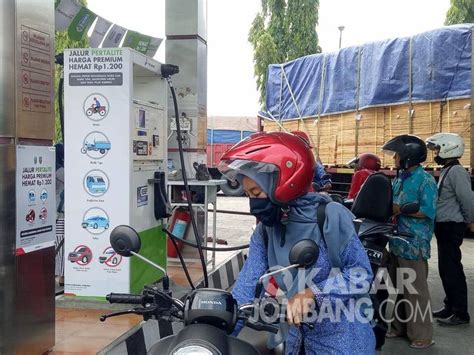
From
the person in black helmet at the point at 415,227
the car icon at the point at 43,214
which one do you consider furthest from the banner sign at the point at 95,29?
the person in black helmet at the point at 415,227

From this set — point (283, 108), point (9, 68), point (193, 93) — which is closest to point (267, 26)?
point (283, 108)

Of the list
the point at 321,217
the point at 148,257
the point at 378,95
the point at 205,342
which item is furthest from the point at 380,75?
the point at 205,342

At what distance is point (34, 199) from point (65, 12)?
160 inches

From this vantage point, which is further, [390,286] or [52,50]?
[390,286]

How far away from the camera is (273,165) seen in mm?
2092

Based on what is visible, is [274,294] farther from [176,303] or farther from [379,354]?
[379,354]

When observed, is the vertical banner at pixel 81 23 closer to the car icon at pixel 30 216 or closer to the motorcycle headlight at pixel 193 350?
the car icon at pixel 30 216

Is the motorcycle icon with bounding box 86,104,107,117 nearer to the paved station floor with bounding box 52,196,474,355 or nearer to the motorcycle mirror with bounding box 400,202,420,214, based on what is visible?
the paved station floor with bounding box 52,196,474,355

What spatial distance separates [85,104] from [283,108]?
34.3ft

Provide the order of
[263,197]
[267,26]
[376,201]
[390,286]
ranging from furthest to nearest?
1. [267,26]
2. [390,286]
3. [376,201]
4. [263,197]

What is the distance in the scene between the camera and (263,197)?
7.07 ft

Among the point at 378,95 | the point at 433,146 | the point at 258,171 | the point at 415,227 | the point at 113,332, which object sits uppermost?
the point at 378,95

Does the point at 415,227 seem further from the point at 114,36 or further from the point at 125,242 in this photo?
the point at 114,36

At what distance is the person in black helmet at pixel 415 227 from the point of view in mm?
5156
